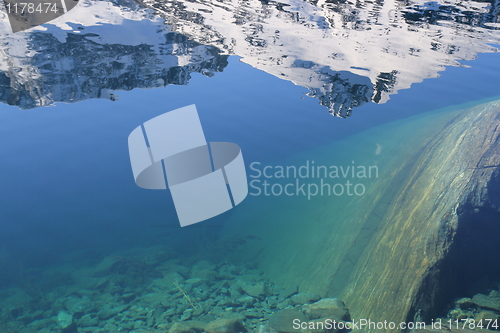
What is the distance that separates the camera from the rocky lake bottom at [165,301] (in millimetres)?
2471

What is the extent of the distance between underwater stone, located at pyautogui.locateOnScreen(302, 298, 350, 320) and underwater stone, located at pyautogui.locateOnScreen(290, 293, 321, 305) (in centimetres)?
7

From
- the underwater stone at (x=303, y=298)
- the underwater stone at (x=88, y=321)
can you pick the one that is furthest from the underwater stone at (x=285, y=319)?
the underwater stone at (x=88, y=321)

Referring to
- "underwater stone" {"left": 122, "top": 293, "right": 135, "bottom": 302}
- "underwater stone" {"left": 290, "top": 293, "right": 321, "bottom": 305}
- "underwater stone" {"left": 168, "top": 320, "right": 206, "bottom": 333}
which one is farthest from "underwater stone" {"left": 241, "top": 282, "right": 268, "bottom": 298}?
"underwater stone" {"left": 122, "top": 293, "right": 135, "bottom": 302}

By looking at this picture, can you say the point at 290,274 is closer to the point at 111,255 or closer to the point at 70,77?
the point at 111,255

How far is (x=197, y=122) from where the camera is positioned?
446 cm

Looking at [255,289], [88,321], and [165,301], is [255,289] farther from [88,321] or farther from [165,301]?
[88,321]

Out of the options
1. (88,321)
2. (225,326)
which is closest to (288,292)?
(225,326)

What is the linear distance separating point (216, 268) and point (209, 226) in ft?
1.60

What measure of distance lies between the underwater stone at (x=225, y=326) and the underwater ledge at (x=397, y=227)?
2.17 feet

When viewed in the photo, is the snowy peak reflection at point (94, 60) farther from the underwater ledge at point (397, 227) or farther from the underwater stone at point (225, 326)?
the underwater stone at point (225, 326)

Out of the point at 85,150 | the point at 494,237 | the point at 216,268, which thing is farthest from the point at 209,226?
the point at 494,237

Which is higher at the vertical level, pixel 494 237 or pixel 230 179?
pixel 494 237

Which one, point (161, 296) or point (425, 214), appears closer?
point (161, 296)

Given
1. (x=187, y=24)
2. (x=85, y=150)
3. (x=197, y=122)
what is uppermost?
(x=187, y=24)
